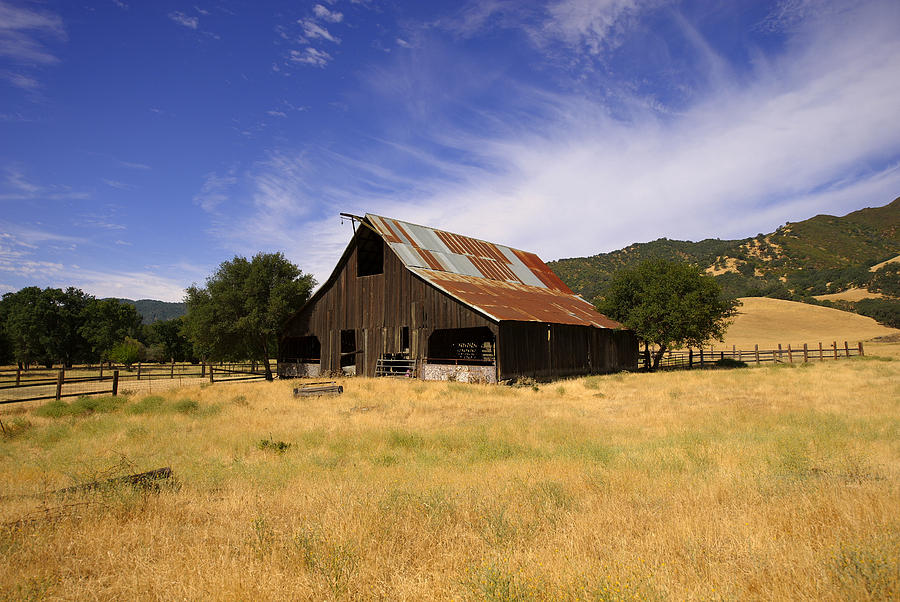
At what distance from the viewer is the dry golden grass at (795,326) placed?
58562 mm

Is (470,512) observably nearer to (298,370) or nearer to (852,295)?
(298,370)

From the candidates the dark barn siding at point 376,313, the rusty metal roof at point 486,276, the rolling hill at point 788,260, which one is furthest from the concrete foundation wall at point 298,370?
the rolling hill at point 788,260

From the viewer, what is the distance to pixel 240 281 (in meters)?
32.1

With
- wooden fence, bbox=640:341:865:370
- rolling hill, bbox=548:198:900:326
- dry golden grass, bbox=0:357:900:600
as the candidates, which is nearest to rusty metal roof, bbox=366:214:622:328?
wooden fence, bbox=640:341:865:370

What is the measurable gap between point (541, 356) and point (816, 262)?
108744 millimetres

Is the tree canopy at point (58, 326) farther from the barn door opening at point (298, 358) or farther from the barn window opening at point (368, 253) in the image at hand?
the barn window opening at point (368, 253)

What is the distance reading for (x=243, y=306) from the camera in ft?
103

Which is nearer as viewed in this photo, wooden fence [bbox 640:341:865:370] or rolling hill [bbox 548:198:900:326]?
wooden fence [bbox 640:341:865:370]

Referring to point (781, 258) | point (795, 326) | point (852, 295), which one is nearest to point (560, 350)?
point (795, 326)

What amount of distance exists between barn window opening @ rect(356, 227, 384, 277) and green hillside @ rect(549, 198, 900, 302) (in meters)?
61.7

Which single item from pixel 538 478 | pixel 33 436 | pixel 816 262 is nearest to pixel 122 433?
pixel 33 436

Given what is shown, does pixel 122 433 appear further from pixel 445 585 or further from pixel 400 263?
pixel 400 263

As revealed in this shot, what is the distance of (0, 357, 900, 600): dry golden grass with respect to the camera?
4238 mm

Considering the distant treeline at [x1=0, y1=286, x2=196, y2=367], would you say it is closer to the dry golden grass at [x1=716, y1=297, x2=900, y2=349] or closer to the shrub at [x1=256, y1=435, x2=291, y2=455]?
the shrub at [x1=256, y1=435, x2=291, y2=455]
